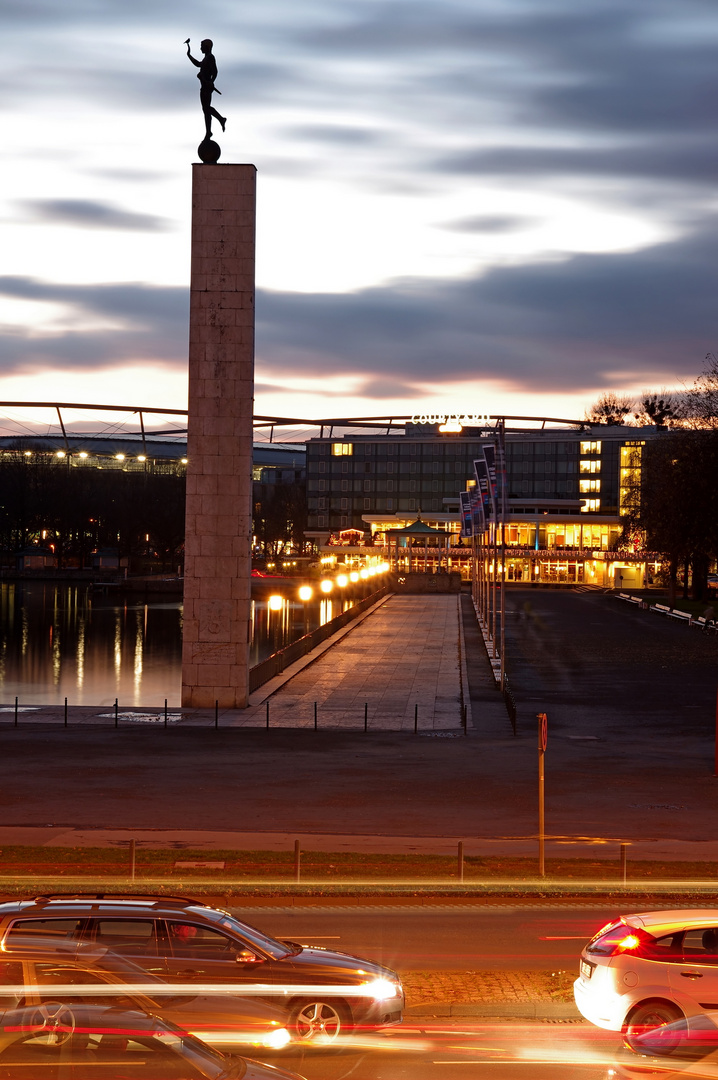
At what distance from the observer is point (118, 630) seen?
10231cm

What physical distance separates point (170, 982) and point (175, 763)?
23310 millimetres

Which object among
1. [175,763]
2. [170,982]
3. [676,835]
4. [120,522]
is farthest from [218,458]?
[120,522]

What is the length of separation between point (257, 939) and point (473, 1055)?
8.07ft

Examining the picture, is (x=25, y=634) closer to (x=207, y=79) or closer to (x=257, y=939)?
(x=207, y=79)

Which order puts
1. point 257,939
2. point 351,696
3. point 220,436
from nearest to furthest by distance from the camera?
1. point 257,939
2. point 220,436
3. point 351,696

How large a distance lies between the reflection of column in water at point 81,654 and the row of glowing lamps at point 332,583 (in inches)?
507

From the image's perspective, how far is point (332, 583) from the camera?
98.8 m

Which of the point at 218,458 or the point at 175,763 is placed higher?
the point at 218,458

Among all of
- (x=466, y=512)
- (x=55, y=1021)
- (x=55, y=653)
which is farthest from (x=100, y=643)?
(x=55, y=1021)

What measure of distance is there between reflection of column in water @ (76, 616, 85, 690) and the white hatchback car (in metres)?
54.3

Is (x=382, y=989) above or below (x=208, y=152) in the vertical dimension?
below

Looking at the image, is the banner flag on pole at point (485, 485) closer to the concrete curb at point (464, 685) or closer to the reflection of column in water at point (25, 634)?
the concrete curb at point (464, 685)

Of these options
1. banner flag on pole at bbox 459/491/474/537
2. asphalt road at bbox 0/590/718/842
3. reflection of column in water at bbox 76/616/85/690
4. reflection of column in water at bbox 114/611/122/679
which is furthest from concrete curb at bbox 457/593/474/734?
reflection of column in water at bbox 76/616/85/690

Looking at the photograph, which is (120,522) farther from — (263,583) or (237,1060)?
(237,1060)
